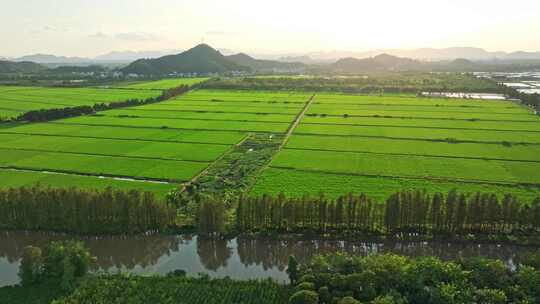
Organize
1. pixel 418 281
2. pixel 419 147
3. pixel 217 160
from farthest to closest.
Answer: pixel 419 147, pixel 217 160, pixel 418 281

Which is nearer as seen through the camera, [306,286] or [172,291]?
[306,286]

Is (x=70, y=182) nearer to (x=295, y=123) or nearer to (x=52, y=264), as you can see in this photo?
(x=52, y=264)

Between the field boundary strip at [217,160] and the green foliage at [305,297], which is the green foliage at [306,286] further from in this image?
the field boundary strip at [217,160]

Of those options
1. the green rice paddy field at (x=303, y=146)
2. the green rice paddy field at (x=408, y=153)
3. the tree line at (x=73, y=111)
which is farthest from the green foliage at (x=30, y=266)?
the tree line at (x=73, y=111)

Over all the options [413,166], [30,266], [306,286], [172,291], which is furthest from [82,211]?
[413,166]

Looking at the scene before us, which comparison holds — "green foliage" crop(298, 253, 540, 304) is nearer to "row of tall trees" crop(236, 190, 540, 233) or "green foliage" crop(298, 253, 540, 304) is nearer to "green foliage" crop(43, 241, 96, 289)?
Result: "row of tall trees" crop(236, 190, 540, 233)

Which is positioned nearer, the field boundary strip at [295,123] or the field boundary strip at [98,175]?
the field boundary strip at [98,175]

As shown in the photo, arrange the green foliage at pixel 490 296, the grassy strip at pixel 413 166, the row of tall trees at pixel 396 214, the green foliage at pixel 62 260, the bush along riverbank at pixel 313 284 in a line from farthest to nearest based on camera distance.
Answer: the grassy strip at pixel 413 166 < the row of tall trees at pixel 396 214 < the green foliage at pixel 62 260 < the bush along riverbank at pixel 313 284 < the green foliage at pixel 490 296
